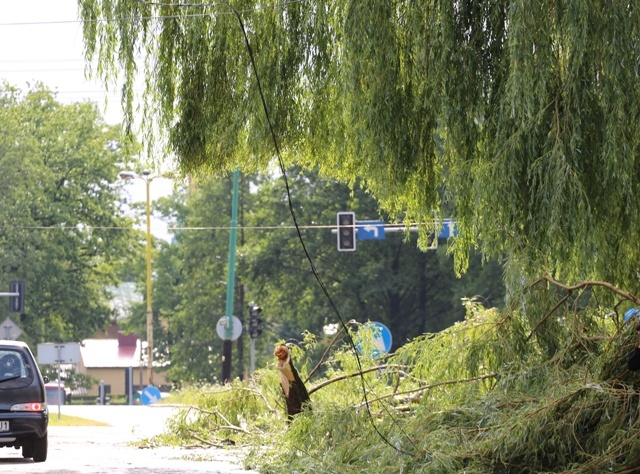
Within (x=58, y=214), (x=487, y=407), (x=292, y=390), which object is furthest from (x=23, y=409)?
(x=58, y=214)

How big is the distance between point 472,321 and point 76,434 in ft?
41.6

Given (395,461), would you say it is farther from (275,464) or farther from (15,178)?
(15,178)

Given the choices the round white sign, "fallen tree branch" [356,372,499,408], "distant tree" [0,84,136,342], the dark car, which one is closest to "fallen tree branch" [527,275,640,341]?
"fallen tree branch" [356,372,499,408]

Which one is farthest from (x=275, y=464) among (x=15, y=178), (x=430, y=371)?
(x=15, y=178)

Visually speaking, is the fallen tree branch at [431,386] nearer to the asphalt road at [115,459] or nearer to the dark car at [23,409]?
the asphalt road at [115,459]

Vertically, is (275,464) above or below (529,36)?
below

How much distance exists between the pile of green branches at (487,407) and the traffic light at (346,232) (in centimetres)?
1592

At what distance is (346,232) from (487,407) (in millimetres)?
21089

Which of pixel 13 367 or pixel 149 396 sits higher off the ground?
pixel 13 367

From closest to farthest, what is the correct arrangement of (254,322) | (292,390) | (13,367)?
1. (292,390)
2. (13,367)
3. (254,322)

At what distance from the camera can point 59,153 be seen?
203 feet

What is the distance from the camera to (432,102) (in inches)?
566

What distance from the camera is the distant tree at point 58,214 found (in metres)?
58.1

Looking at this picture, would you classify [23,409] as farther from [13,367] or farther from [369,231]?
[369,231]
